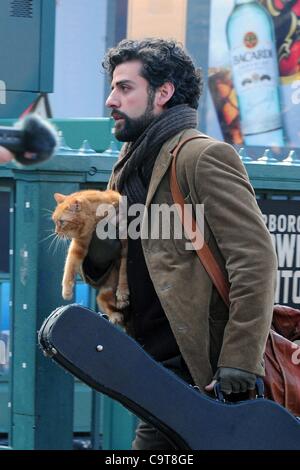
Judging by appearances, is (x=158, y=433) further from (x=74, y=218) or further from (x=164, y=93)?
(x=164, y=93)

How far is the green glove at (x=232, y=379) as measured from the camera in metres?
3.08

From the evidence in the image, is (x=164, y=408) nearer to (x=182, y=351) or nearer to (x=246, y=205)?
(x=182, y=351)

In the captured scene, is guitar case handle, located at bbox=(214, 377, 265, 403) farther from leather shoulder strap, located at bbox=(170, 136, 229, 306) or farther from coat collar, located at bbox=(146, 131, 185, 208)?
coat collar, located at bbox=(146, 131, 185, 208)

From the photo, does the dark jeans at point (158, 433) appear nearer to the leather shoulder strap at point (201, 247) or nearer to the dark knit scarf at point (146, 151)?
the leather shoulder strap at point (201, 247)

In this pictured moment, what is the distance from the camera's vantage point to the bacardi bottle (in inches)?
365

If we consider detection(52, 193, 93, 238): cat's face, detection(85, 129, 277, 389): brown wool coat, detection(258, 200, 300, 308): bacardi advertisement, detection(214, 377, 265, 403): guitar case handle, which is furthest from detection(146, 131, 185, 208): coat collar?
detection(258, 200, 300, 308): bacardi advertisement

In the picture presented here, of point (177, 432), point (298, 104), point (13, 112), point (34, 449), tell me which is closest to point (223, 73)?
point (298, 104)

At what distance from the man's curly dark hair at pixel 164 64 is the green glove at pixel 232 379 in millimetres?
926

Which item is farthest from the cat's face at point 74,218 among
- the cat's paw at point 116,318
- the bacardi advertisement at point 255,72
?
the bacardi advertisement at point 255,72

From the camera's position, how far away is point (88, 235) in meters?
3.29

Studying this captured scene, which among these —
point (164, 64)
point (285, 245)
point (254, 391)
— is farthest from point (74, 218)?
point (285, 245)

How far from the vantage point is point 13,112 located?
4.16 metres

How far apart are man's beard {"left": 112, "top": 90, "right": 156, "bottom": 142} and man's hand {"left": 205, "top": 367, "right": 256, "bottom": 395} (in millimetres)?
832

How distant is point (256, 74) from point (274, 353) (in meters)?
6.45
